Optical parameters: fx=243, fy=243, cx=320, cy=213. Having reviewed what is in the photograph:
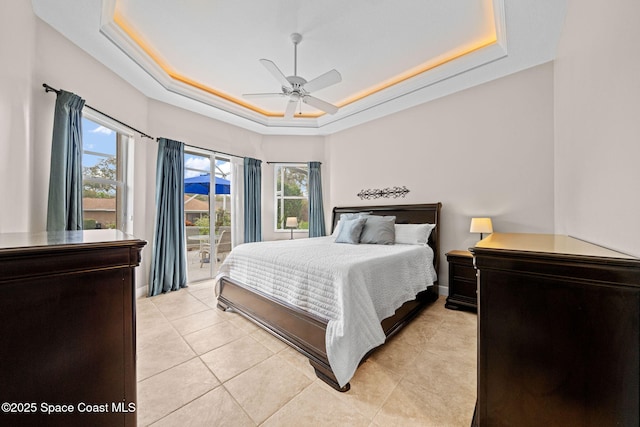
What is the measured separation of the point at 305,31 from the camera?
2504 millimetres

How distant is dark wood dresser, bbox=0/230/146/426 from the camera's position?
674 millimetres

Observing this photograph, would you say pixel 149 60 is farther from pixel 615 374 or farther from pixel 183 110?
pixel 615 374

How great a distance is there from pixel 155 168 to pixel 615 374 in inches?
181

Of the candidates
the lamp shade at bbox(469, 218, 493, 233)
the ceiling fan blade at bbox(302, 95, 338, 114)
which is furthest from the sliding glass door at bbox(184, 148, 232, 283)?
the lamp shade at bbox(469, 218, 493, 233)

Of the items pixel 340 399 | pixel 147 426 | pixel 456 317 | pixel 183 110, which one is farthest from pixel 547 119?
pixel 183 110

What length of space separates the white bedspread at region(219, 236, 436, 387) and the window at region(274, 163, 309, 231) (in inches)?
101

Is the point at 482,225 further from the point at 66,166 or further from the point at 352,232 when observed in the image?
the point at 66,166

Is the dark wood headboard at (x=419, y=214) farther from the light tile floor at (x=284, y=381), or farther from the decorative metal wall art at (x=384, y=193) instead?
the light tile floor at (x=284, y=381)

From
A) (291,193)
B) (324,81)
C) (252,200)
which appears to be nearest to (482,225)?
(324,81)

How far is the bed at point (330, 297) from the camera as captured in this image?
1.71 metres

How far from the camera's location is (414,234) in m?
3.28

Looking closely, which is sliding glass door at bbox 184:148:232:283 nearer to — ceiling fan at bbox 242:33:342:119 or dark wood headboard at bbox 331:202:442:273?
ceiling fan at bbox 242:33:342:119

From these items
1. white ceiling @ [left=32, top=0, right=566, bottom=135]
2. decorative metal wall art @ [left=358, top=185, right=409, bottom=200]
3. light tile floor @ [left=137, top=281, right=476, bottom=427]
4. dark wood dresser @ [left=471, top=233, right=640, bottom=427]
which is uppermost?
white ceiling @ [left=32, top=0, right=566, bottom=135]

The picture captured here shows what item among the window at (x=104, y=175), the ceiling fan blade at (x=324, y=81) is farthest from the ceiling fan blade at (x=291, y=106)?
the window at (x=104, y=175)
